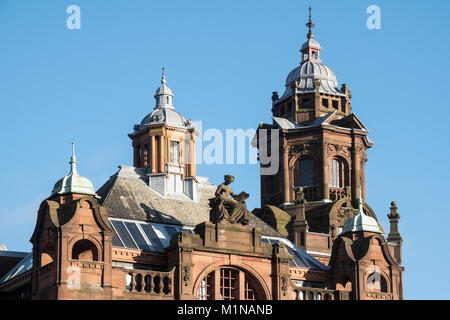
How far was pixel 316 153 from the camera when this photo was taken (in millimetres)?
122000

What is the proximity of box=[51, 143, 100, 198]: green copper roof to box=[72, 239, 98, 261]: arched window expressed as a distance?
320 centimetres

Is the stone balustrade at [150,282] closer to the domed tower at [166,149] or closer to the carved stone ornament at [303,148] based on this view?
the domed tower at [166,149]

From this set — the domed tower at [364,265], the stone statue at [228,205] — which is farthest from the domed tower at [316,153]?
the stone statue at [228,205]

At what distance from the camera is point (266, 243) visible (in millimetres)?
98250

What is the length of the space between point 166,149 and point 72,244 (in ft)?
59.3

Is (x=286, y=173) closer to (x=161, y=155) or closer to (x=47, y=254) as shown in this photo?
(x=161, y=155)

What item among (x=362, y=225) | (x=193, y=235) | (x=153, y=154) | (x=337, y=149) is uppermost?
(x=337, y=149)

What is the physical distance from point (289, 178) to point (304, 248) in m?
10.1

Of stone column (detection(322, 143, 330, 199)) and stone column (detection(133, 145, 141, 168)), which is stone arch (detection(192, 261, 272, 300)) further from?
stone column (detection(322, 143, 330, 199))

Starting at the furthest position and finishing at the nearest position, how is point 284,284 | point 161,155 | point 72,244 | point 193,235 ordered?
point 161,155 < point 284,284 < point 193,235 < point 72,244

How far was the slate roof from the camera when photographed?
100625mm

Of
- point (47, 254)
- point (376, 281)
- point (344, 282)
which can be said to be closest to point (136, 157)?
point (47, 254)

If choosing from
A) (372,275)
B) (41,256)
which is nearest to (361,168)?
(372,275)
